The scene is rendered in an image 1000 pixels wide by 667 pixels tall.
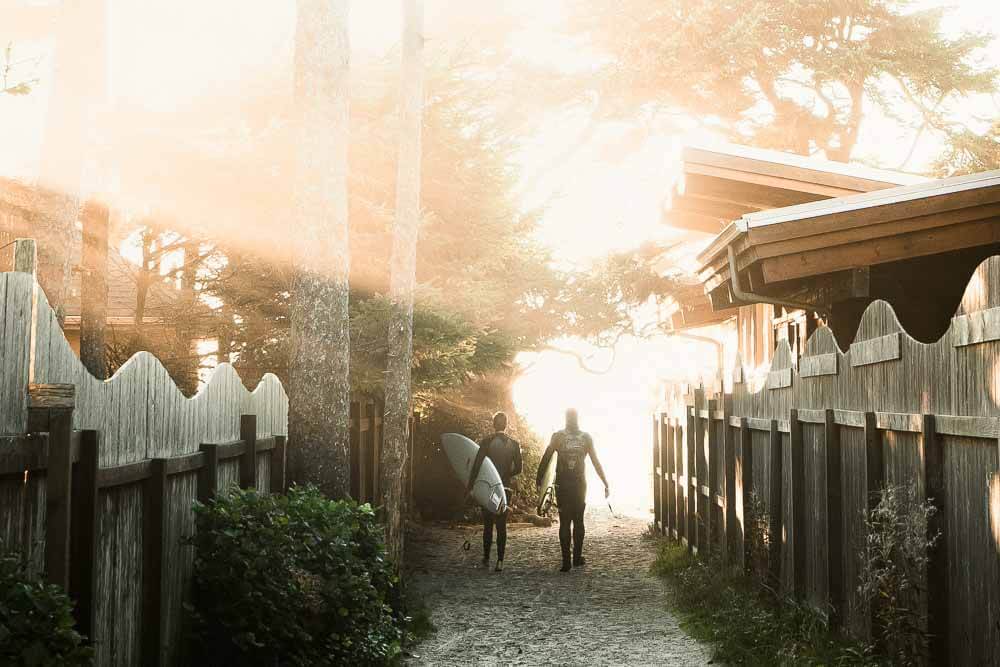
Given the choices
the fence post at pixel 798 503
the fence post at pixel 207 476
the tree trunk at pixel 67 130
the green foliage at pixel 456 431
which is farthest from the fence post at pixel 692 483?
the fence post at pixel 207 476

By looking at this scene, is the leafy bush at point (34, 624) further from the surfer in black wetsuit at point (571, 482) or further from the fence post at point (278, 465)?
the surfer in black wetsuit at point (571, 482)

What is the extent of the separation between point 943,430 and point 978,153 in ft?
55.6

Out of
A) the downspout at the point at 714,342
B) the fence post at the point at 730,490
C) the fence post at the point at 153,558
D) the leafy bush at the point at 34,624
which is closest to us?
the leafy bush at the point at 34,624

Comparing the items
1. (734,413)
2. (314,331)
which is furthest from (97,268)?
(734,413)

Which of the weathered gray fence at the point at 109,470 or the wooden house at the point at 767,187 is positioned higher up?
the wooden house at the point at 767,187

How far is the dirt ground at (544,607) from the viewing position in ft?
29.4

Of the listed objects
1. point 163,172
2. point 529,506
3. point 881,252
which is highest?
point 163,172

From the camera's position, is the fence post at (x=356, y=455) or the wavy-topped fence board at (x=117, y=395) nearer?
the wavy-topped fence board at (x=117, y=395)

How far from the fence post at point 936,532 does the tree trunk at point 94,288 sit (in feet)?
34.0

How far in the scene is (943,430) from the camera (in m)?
5.37

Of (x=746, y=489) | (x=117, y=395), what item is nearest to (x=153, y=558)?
(x=117, y=395)

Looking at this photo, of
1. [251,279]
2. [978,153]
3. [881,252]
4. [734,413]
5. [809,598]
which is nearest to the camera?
[809,598]

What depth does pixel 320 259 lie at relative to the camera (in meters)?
10.1

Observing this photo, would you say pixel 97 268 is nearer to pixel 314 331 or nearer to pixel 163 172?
pixel 163 172
